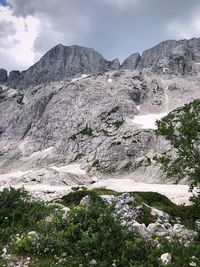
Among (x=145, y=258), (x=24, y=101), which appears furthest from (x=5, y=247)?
(x=24, y=101)

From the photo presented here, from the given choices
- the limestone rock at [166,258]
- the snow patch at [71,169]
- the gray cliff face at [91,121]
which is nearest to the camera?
the limestone rock at [166,258]

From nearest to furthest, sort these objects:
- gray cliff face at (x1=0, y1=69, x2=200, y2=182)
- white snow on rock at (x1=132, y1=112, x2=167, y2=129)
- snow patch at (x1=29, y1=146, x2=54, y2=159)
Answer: gray cliff face at (x1=0, y1=69, x2=200, y2=182)
white snow on rock at (x1=132, y1=112, x2=167, y2=129)
snow patch at (x1=29, y1=146, x2=54, y2=159)

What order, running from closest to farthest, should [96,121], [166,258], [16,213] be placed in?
[166,258]
[16,213]
[96,121]

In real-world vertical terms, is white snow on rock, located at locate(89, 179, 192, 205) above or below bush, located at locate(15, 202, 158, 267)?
below

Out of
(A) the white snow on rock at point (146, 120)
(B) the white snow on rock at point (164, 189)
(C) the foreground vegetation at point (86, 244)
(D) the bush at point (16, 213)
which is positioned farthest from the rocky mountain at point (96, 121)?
(C) the foreground vegetation at point (86, 244)

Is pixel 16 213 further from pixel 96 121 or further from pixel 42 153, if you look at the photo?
pixel 96 121

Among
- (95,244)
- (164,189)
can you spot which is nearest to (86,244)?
(95,244)

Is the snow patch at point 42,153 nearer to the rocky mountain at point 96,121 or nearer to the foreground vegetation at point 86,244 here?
the rocky mountain at point 96,121

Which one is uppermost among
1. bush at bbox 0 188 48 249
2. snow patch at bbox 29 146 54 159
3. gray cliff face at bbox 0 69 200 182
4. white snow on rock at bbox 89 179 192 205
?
gray cliff face at bbox 0 69 200 182

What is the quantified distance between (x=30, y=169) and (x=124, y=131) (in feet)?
108

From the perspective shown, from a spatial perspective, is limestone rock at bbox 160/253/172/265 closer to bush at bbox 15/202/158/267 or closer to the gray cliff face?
bush at bbox 15/202/158/267

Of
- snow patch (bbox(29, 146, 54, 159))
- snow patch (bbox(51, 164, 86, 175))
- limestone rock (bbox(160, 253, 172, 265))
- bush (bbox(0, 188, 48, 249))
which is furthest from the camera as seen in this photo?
snow patch (bbox(29, 146, 54, 159))

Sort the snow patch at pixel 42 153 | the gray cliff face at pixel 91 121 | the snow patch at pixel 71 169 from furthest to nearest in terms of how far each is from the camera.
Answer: the snow patch at pixel 42 153 < the gray cliff face at pixel 91 121 < the snow patch at pixel 71 169

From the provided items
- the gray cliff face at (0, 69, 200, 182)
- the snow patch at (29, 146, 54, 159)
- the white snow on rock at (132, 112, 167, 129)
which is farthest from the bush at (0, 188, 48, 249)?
the snow patch at (29, 146, 54, 159)
